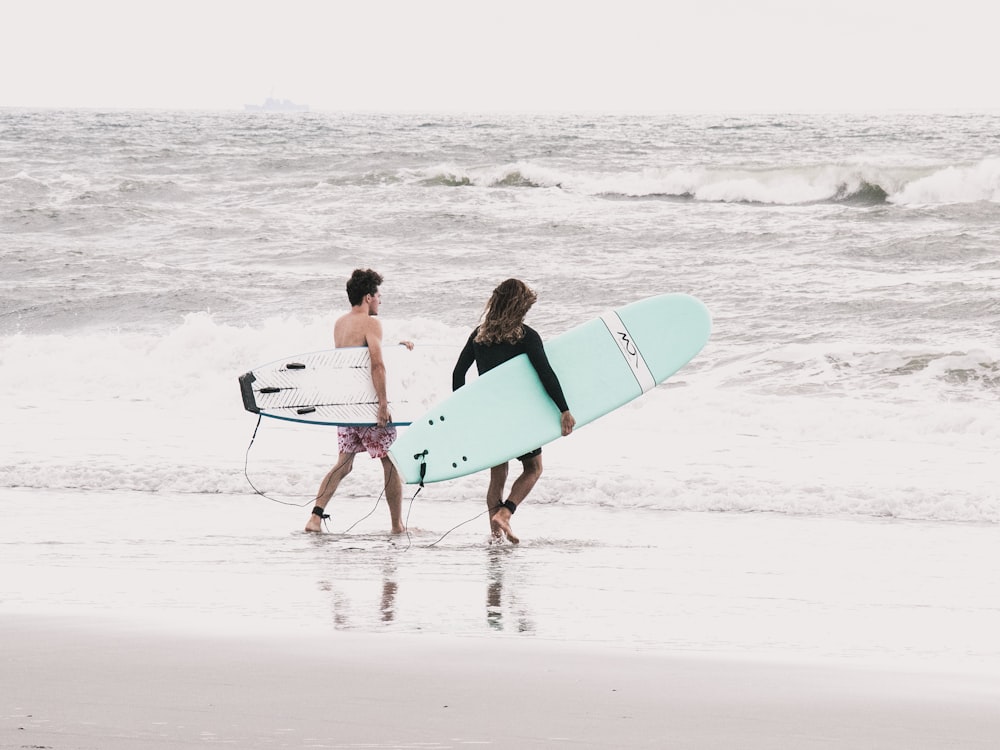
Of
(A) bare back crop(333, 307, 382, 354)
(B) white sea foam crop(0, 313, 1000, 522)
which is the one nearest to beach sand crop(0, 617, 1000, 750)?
(A) bare back crop(333, 307, 382, 354)

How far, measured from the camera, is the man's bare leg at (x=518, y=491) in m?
5.46

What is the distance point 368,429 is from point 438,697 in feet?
9.53

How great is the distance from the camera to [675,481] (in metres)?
6.74

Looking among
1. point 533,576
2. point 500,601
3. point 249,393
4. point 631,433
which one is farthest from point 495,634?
point 631,433

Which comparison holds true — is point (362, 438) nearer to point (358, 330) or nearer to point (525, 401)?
point (358, 330)

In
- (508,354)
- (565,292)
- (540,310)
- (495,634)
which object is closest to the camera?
(495,634)

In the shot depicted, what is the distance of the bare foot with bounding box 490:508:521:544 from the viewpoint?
5461mm

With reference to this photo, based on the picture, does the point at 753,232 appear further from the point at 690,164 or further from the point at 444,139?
the point at 444,139

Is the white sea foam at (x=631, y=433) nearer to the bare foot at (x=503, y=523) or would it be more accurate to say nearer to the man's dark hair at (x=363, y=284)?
the man's dark hair at (x=363, y=284)

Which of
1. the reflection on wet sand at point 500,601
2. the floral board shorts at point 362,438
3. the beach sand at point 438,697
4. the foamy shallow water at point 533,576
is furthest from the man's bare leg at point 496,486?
the beach sand at point 438,697

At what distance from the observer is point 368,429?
19.1 ft

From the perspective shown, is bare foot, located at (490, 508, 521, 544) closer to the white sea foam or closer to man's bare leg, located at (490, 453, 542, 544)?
man's bare leg, located at (490, 453, 542, 544)

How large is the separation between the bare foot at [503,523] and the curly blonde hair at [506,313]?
2.68 ft

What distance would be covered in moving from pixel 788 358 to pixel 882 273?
4.67 m
